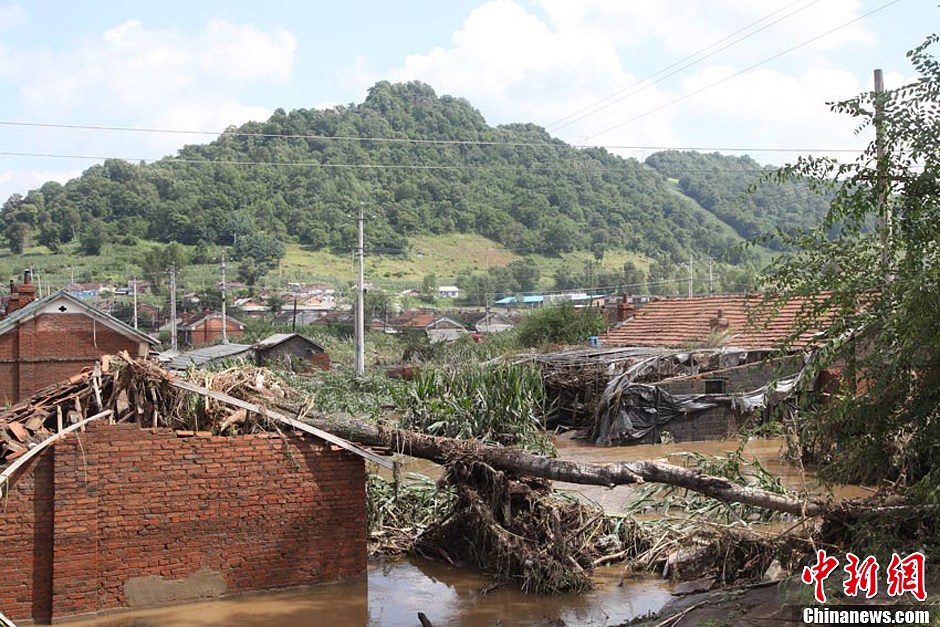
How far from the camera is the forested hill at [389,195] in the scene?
310 ft

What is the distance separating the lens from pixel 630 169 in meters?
121

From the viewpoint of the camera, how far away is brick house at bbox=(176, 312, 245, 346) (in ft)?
213

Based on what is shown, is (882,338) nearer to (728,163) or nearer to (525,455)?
(525,455)

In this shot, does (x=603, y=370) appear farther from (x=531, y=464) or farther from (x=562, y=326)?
(x=531, y=464)

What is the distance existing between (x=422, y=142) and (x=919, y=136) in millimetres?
106442

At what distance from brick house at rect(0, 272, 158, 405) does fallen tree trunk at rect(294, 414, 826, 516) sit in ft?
61.3

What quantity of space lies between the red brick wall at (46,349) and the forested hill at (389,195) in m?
59.1

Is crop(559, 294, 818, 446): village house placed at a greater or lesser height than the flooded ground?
greater

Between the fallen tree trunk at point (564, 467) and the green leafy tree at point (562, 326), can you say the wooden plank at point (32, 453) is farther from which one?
the green leafy tree at point (562, 326)

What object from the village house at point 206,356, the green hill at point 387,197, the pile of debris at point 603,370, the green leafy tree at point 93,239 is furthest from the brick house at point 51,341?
the green leafy tree at point 93,239

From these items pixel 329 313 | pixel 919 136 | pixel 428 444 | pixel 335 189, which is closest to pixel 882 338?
pixel 919 136

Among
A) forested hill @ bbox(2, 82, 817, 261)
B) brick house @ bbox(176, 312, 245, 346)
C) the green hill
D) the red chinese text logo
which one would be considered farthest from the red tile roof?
the green hill

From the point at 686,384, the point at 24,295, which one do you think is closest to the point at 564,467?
the point at 686,384

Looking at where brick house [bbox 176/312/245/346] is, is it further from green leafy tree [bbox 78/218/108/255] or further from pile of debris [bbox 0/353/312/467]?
pile of debris [bbox 0/353/312/467]
